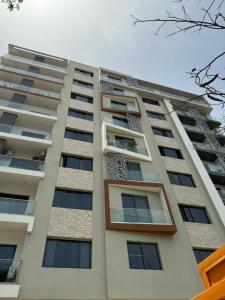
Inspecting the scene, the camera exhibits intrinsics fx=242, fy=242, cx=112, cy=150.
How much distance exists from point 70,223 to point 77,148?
6203 millimetres

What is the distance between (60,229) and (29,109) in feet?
36.9

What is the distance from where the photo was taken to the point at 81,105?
2209cm

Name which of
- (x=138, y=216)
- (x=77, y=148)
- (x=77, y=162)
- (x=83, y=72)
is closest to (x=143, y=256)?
(x=138, y=216)

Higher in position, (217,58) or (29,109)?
(29,109)

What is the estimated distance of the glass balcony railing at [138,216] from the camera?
45.1 ft

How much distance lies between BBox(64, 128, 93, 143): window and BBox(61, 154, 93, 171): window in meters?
2.05

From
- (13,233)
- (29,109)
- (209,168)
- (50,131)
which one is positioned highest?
(29,109)

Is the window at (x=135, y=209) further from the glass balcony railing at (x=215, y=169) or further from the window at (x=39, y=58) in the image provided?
the window at (x=39, y=58)

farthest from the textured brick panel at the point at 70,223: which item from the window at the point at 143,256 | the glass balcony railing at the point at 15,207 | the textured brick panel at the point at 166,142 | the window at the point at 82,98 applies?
the window at the point at 82,98

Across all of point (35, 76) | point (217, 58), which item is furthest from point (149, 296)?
point (35, 76)

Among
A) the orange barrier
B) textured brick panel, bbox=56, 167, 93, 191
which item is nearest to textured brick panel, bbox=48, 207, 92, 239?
textured brick panel, bbox=56, 167, 93, 191

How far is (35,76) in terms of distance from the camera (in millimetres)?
23266

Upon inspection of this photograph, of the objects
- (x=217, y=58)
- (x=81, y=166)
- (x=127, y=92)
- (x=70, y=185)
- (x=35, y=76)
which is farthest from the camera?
(x=127, y=92)

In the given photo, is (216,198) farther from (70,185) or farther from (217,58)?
(217,58)
